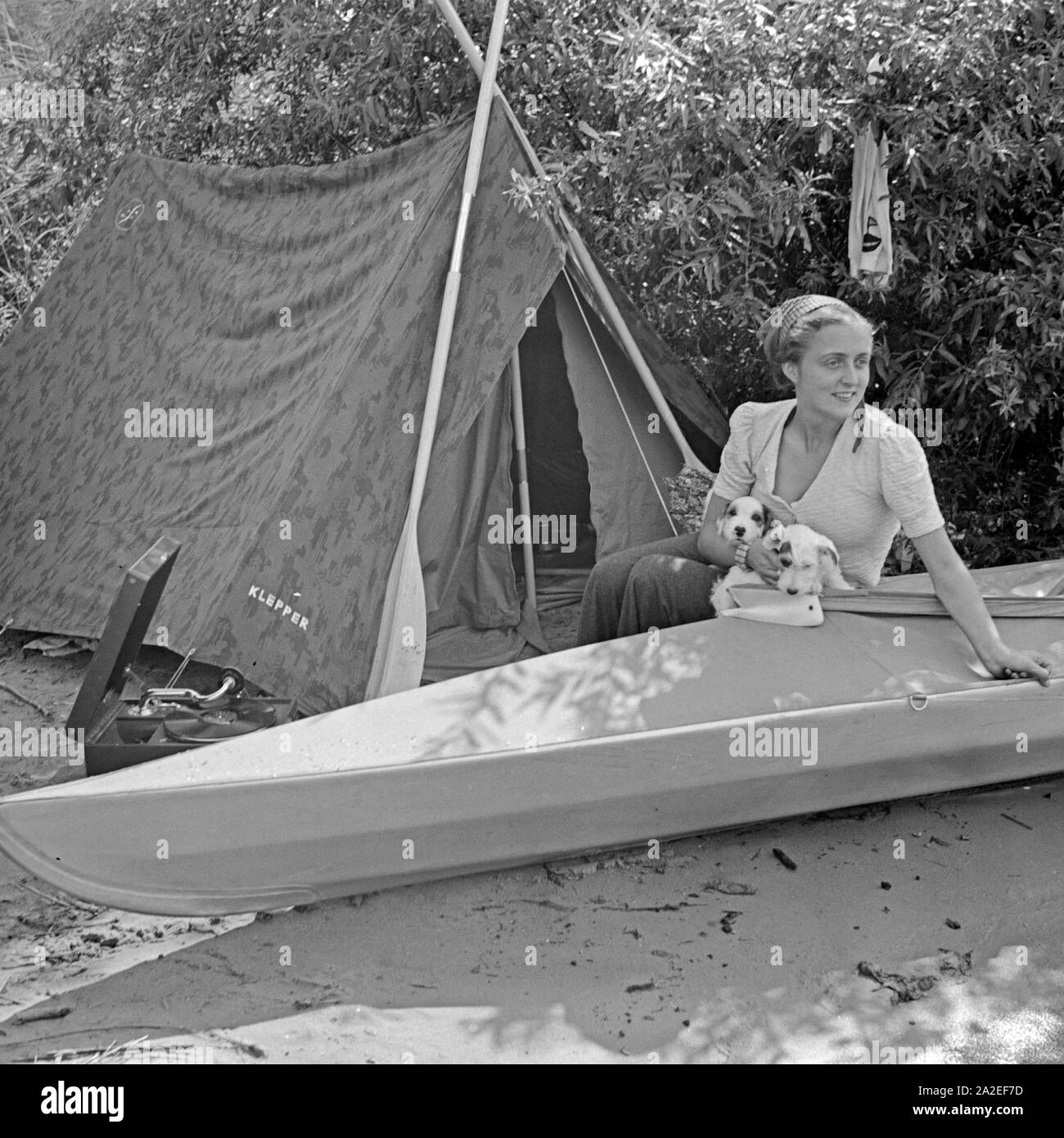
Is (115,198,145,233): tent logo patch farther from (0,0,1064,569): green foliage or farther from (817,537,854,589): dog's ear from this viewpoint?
(817,537,854,589): dog's ear

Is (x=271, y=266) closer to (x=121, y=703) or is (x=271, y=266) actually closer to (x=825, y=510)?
(x=121, y=703)

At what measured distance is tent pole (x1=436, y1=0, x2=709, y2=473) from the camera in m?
4.18

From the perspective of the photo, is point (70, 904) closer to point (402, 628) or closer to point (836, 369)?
point (402, 628)

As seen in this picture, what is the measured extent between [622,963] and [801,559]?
107 cm

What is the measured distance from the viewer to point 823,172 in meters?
4.31

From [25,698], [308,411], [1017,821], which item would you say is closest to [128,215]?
[308,411]

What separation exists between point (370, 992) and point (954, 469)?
9.12 feet

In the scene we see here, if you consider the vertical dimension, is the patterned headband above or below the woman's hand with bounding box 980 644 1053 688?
above

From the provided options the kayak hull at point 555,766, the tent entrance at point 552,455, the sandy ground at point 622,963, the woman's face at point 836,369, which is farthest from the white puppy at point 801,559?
the tent entrance at point 552,455

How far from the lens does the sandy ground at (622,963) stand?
7.78 ft

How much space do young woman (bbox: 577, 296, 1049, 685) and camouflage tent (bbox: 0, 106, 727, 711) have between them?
0.90 meters

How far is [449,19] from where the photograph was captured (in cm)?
418

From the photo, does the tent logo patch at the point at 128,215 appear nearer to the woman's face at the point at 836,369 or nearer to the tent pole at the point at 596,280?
the tent pole at the point at 596,280

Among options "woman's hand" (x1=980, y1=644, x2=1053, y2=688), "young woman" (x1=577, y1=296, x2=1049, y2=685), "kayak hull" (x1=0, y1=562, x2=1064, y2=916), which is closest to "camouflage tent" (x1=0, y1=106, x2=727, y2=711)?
"young woman" (x1=577, y1=296, x2=1049, y2=685)
